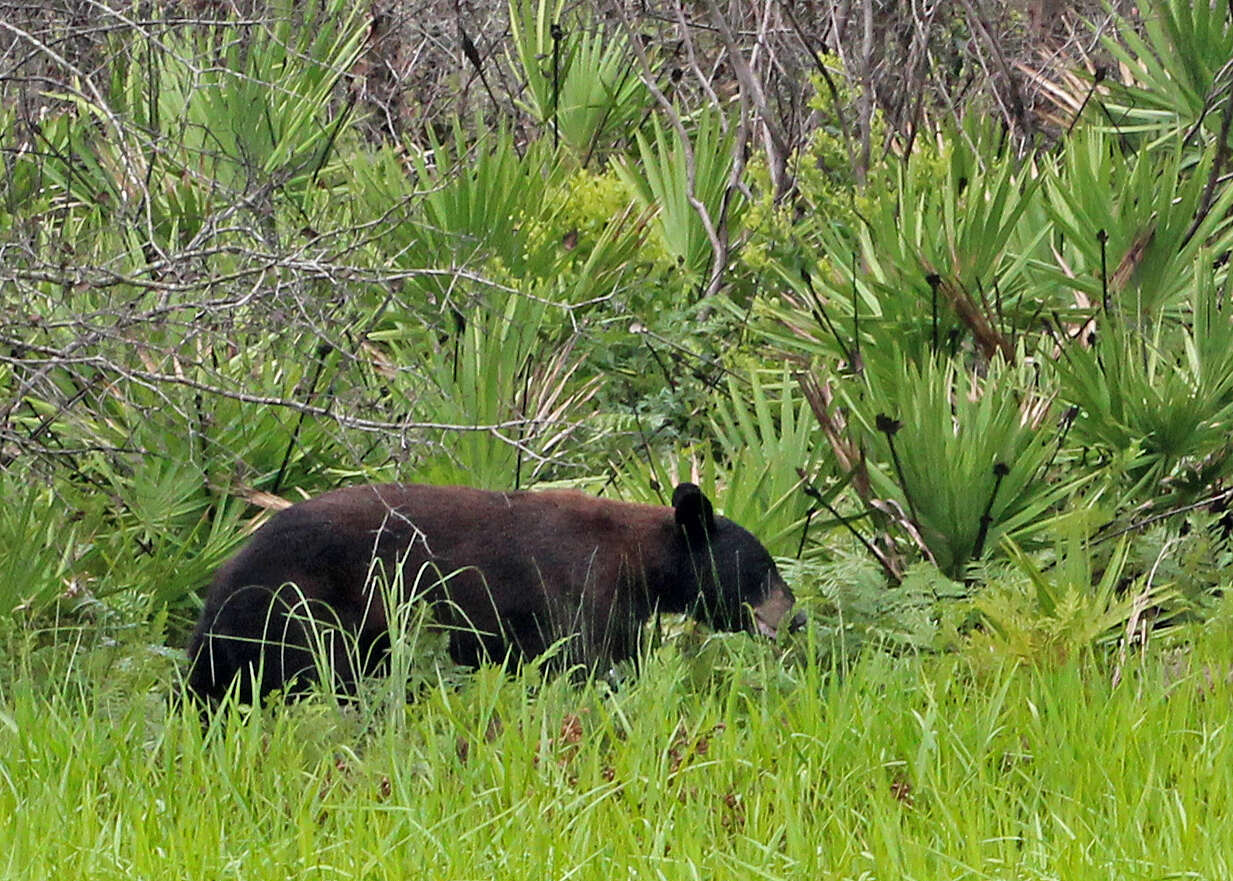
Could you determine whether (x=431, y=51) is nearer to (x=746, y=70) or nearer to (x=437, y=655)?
(x=746, y=70)

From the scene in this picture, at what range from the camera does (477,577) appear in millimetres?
5523

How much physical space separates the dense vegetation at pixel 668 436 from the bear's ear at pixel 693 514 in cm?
36

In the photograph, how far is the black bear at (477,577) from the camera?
524cm

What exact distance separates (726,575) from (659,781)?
5.58 feet

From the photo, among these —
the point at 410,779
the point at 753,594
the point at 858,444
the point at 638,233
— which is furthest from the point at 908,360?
the point at 410,779

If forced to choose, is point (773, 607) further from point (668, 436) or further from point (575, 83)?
point (575, 83)

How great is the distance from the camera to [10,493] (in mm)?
6574

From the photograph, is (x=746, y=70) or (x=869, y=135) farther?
(x=746, y=70)

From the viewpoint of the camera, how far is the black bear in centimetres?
524

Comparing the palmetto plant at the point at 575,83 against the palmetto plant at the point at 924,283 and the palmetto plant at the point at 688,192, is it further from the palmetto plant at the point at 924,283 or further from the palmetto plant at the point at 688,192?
the palmetto plant at the point at 924,283

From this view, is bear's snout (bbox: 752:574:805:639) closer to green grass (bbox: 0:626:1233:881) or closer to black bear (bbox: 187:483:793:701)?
black bear (bbox: 187:483:793:701)

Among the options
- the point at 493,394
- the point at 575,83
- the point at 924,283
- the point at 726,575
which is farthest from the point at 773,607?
the point at 575,83

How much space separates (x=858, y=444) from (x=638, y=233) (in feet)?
8.84

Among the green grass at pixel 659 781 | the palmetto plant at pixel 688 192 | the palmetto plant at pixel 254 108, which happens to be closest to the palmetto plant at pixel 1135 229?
the palmetto plant at pixel 688 192
